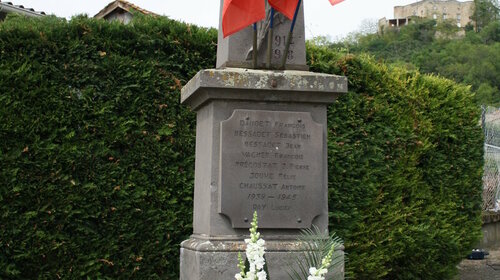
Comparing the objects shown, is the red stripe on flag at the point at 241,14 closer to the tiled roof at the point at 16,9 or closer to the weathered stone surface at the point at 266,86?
the weathered stone surface at the point at 266,86

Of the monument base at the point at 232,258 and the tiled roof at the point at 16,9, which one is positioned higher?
the tiled roof at the point at 16,9

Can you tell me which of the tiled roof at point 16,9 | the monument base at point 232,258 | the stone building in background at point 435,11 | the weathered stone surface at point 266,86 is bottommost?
the monument base at point 232,258

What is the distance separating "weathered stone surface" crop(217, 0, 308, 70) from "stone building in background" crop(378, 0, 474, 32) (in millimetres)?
107863

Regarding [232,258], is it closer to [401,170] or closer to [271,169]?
→ [271,169]

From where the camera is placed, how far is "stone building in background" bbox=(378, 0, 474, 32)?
358 ft

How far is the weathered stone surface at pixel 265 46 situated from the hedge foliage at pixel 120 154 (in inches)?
95.8

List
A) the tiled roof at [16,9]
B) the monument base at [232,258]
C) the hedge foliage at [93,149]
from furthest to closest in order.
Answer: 1. the tiled roof at [16,9]
2. the hedge foliage at [93,149]
3. the monument base at [232,258]

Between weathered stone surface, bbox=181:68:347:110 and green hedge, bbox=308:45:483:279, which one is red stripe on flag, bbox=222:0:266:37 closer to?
weathered stone surface, bbox=181:68:347:110

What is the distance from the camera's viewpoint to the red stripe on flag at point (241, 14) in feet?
12.1

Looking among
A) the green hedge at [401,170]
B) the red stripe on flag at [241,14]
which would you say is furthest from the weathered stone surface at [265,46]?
the green hedge at [401,170]

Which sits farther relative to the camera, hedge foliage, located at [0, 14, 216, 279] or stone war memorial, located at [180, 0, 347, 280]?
hedge foliage, located at [0, 14, 216, 279]

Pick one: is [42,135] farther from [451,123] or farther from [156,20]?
[451,123]

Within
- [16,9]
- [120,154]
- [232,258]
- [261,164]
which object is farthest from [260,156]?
[16,9]

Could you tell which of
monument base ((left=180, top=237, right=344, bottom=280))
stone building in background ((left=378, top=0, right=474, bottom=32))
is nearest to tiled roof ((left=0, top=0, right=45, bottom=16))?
monument base ((left=180, top=237, right=344, bottom=280))
